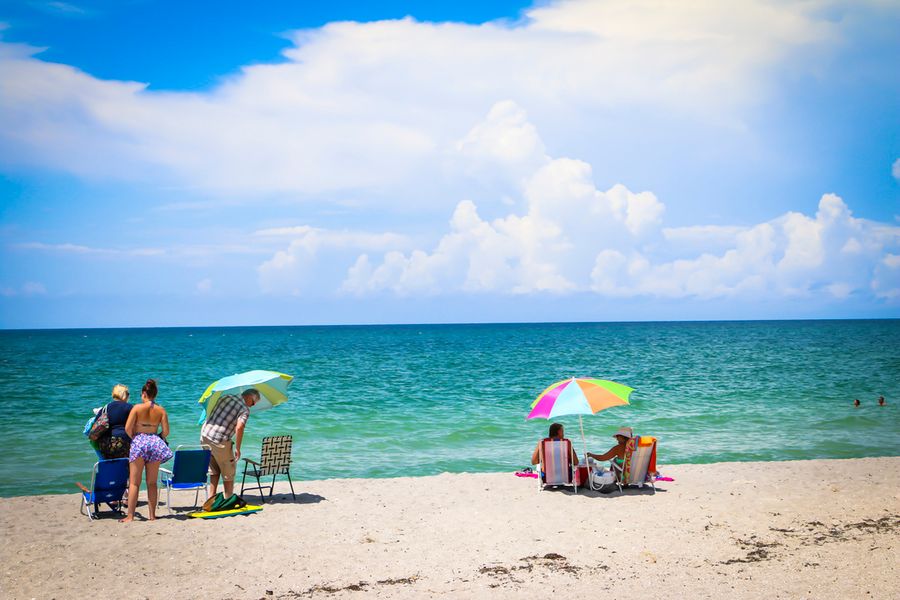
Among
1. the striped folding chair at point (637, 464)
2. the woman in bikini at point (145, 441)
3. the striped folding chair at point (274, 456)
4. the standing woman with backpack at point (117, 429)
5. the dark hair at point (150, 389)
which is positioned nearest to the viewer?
the dark hair at point (150, 389)

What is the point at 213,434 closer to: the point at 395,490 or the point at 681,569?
the point at 395,490

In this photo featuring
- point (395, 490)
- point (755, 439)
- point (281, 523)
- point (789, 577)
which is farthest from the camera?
point (755, 439)

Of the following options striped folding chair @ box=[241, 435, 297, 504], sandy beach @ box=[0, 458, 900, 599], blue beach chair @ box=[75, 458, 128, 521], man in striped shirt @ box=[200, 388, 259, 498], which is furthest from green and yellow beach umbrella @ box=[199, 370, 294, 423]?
sandy beach @ box=[0, 458, 900, 599]

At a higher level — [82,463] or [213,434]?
[213,434]

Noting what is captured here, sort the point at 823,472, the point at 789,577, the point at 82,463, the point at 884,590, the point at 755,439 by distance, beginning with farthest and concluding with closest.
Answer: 1. the point at 755,439
2. the point at 82,463
3. the point at 823,472
4. the point at 789,577
5. the point at 884,590

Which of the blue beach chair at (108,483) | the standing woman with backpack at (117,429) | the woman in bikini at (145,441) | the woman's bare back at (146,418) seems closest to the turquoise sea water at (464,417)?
the blue beach chair at (108,483)

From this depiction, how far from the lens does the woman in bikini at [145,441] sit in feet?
29.9

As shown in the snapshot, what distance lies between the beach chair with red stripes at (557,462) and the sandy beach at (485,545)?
0.72 ft

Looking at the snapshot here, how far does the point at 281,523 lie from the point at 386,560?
2318 mm

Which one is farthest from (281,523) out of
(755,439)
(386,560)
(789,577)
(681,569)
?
(755,439)

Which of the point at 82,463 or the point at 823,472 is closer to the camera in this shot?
the point at 823,472

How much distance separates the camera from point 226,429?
9.99m

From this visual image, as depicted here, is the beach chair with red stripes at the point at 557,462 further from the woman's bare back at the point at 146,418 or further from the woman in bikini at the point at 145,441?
the woman's bare back at the point at 146,418

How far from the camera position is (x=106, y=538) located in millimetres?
8523
